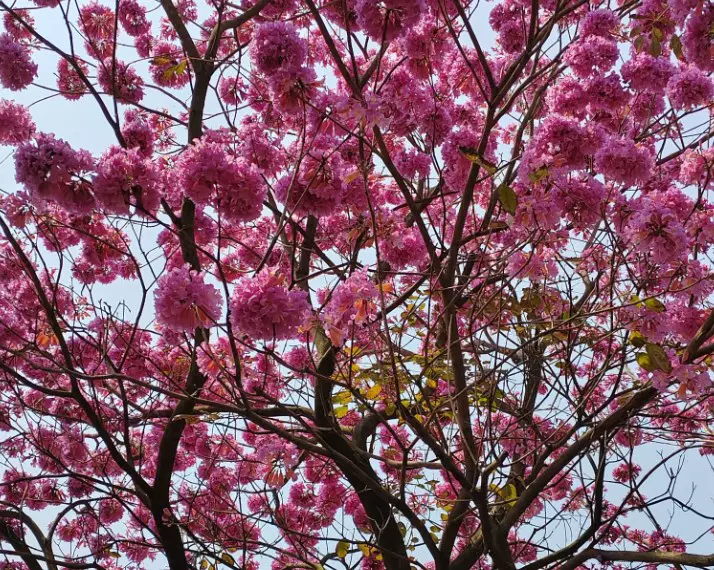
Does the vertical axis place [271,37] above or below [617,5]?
below

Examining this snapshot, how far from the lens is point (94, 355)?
5.44 metres

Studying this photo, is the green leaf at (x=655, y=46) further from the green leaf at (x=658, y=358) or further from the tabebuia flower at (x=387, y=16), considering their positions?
the green leaf at (x=658, y=358)

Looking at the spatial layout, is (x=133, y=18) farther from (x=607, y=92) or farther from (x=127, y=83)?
(x=607, y=92)

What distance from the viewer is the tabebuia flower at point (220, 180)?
2.54m

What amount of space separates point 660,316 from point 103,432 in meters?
2.97

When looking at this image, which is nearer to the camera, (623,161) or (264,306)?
(264,306)

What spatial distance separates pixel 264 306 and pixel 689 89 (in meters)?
2.87

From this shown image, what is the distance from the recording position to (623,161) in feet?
10.4

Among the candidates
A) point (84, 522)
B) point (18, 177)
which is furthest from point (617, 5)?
point (84, 522)

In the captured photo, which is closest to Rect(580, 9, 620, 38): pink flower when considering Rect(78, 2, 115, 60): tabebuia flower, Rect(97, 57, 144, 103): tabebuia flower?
Rect(97, 57, 144, 103): tabebuia flower

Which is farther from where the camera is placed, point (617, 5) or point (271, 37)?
point (617, 5)

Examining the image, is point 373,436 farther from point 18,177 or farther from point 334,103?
point 18,177

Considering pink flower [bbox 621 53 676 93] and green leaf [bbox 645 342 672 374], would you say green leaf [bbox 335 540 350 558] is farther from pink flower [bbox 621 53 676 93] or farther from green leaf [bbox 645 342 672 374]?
pink flower [bbox 621 53 676 93]

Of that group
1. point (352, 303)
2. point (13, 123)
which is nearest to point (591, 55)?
point (352, 303)
